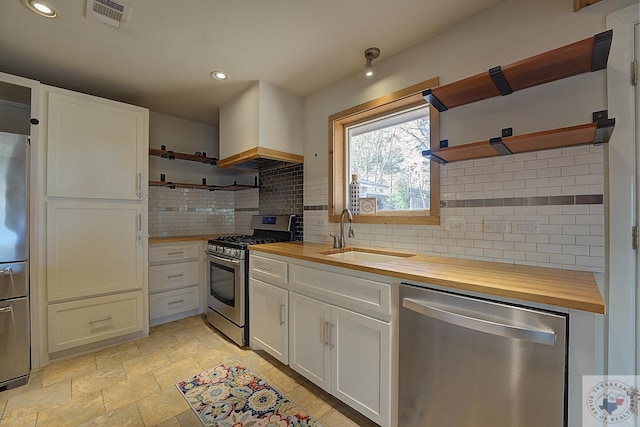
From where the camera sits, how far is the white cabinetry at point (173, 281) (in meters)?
2.79

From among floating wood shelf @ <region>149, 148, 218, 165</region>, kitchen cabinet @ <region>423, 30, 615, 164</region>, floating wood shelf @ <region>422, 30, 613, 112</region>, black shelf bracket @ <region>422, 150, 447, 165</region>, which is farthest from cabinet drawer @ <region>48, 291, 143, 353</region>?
floating wood shelf @ <region>422, 30, 613, 112</region>

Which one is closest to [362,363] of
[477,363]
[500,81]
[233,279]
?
[477,363]

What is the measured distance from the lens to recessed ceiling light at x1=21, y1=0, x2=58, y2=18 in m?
1.53

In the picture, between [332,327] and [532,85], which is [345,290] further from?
[532,85]

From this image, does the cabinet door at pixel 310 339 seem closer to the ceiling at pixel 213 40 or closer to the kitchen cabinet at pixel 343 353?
the kitchen cabinet at pixel 343 353

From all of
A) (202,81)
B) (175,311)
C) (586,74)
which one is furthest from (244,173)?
(586,74)

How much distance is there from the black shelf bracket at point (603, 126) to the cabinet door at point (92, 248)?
3.25 m

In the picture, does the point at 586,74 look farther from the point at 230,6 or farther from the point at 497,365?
the point at 230,6

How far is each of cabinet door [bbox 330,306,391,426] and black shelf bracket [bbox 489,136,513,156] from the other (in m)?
1.08

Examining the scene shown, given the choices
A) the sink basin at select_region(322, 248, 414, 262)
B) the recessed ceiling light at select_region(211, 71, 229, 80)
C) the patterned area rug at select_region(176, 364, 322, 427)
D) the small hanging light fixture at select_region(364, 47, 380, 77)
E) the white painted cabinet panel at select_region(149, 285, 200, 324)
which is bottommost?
the patterned area rug at select_region(176, 364, 322, 427)

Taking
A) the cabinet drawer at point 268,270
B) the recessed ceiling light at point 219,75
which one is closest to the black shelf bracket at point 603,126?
the cabinet drawer at point 268,270

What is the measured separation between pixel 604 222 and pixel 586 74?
733 mm

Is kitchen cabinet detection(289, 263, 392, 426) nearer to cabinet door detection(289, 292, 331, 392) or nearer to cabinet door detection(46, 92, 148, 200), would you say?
cabinet door detection(289, 292, 331, 392)

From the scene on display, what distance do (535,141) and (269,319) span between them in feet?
6.80
